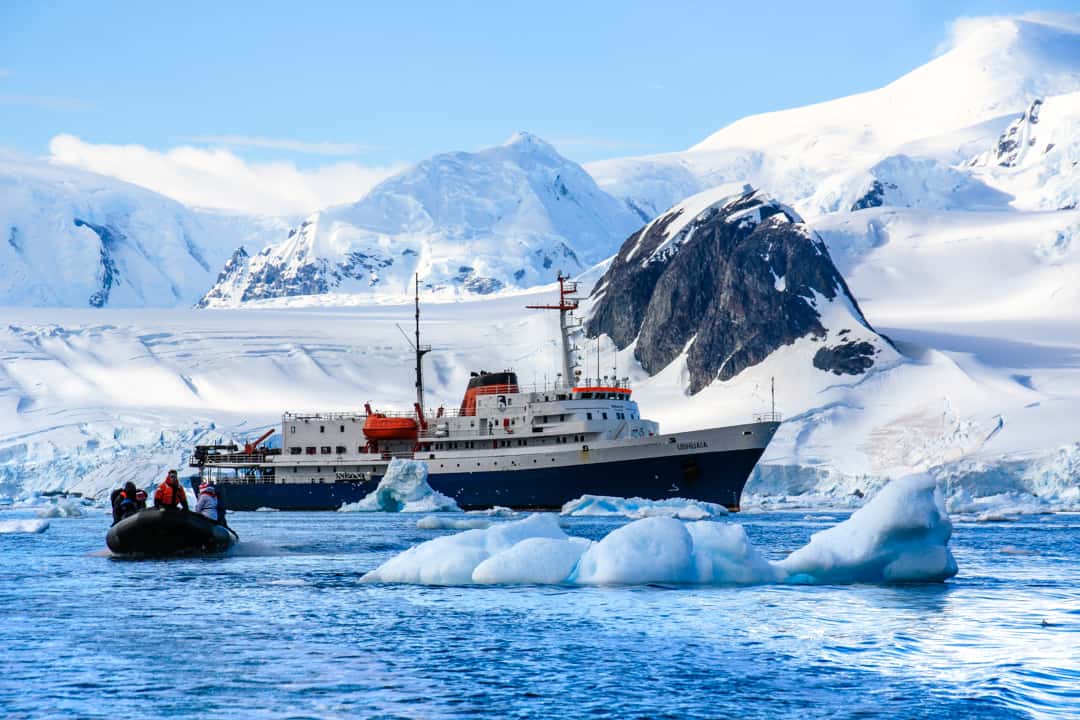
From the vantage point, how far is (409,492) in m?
70.8

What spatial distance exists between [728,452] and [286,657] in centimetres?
5519

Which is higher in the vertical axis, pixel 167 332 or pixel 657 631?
pixel 167 332

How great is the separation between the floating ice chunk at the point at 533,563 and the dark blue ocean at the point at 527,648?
0.37 meters

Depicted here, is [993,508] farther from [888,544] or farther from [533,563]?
[533,563]

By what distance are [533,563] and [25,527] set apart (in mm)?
30370

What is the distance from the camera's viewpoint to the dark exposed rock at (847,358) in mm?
123438

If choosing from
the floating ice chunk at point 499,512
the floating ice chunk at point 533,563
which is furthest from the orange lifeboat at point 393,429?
the floating ice chunk at point 533,563

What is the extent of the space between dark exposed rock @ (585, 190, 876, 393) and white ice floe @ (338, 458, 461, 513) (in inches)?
2711

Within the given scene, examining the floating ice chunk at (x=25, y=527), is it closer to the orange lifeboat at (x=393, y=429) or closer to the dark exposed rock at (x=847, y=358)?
the orange lifeboat at (x=393, y=429)

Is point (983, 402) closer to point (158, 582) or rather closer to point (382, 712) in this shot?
point (158, 582)

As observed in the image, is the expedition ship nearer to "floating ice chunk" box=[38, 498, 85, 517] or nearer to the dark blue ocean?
"floating ice chunk" box=[38, 498, 85, 517]

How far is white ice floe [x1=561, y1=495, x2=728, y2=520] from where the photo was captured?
58.7 m

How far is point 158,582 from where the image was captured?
96.0 feet

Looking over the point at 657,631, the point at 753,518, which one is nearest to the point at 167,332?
the point at 753,518
